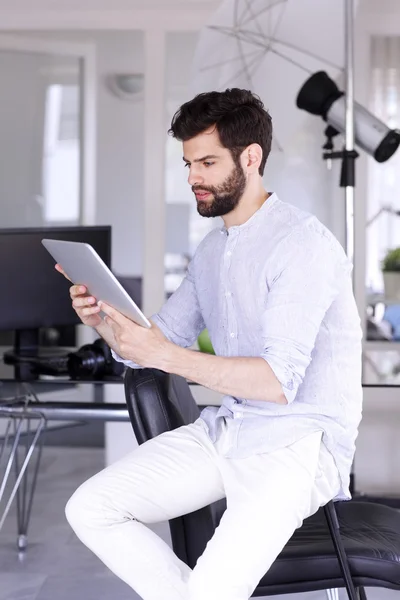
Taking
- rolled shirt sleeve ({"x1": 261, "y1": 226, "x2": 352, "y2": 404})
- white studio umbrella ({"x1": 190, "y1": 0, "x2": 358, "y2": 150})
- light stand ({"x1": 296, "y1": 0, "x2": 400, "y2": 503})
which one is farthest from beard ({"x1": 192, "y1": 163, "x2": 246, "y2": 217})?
white studio umbrella ({"x1": 190, "y1": 0, "x2": 358, "y2": 150})

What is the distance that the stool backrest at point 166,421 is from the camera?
201 cm

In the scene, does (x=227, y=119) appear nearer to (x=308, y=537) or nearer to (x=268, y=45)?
(x=308, y=537)

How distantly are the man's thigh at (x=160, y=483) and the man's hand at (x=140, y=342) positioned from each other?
22cm

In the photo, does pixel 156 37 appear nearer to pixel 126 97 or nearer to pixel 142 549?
pixel 126 97

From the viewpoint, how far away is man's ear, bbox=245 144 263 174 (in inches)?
80.2

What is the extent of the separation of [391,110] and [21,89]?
74.6 inches

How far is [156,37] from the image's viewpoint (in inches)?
175

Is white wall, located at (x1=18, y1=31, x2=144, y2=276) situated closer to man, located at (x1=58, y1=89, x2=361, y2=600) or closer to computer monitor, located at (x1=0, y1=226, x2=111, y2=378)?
computer monitor, located at (x1=0, y1=226, x2=111, y2=378)

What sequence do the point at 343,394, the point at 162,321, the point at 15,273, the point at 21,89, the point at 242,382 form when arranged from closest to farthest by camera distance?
the point at 242,382 < the point at 343,394 < the point at 162,321 < the point at 15,273 < the point at 21,89

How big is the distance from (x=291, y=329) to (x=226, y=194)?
0.37 meters

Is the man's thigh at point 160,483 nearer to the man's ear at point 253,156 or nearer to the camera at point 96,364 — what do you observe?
the man's ear at point 253,156

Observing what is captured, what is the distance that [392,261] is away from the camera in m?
4.40

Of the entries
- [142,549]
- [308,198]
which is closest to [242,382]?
[142,549]

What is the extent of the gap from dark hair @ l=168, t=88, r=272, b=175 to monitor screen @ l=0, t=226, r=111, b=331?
5.00ft
